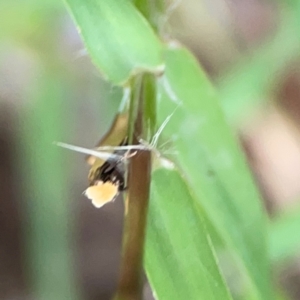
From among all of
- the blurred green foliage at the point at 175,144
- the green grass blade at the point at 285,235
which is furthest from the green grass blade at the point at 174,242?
the green grass blade at the point at 285,235

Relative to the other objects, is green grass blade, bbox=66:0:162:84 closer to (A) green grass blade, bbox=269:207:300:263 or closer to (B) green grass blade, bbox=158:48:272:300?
(B) green grass blade, bbox=158:48:272:300

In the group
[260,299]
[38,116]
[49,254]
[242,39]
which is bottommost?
[260,299]

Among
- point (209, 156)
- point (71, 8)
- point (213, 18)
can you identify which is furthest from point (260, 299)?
point (213, 18)

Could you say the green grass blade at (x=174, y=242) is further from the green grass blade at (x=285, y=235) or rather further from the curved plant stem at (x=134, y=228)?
the green grass blade at (x=285, y=235)

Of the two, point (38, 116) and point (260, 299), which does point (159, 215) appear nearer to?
point (260, 299)

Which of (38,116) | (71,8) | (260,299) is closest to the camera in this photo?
(71,8)

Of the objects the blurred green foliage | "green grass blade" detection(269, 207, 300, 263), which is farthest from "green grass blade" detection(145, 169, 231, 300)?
"green grass blade" detection(269, 207, 300, 263)

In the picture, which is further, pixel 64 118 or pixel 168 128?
pixel 64 118
